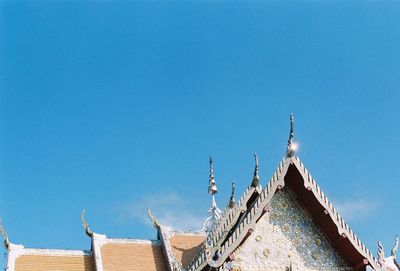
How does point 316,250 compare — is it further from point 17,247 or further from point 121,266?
point 17,247

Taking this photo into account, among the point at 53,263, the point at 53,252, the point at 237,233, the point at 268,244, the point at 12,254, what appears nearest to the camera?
the point at 237,233

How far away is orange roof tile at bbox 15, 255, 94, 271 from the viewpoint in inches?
513

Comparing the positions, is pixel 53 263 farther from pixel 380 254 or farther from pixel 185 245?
pixel 380 254

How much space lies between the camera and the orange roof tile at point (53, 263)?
513 inches

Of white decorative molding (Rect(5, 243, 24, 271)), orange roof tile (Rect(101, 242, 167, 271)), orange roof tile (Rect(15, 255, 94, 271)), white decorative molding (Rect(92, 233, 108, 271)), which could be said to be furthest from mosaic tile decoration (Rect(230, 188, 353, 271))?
white decorative molding (Rect(5, 243, 24, 271))

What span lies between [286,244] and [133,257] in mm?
3651

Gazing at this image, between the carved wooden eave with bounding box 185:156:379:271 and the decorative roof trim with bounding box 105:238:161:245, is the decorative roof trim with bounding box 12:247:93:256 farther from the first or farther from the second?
the carved wooden eave with bounding box 185:156:379:271

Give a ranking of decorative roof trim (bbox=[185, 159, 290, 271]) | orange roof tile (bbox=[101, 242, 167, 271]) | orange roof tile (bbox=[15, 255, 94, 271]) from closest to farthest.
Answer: decorative roof trim (bbox=[185, 159, 290, 271]) → orange roof tile (bbox=[15, 255, 94, 271]) → orange roof tile (bbox=[101, 242, 167, 271])

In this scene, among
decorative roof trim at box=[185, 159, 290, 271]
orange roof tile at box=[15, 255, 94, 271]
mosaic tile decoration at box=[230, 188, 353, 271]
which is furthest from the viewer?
orange roof tile at box=[15, 255, 94, 271]

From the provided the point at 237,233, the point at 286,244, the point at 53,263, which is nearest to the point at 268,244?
the point at 286,244

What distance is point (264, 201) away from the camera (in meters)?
12.0

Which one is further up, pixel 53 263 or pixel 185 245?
pixel 185 245

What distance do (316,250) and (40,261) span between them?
5.98 metres

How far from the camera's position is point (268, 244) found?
12.4 metres
